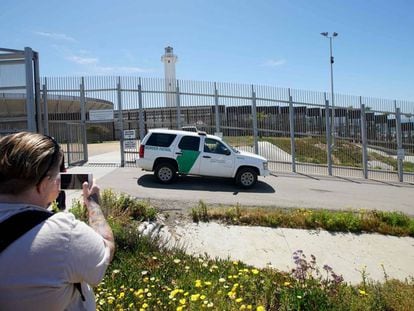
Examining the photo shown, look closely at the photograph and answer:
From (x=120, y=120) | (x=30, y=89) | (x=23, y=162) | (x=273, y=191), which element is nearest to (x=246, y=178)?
(x=273, y=191)

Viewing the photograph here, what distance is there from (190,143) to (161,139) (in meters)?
1.02

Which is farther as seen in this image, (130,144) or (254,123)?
(254,123)

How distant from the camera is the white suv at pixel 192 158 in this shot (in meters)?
14.1

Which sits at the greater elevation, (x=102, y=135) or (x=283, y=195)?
(x=102, y=135)

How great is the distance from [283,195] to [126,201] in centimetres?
612

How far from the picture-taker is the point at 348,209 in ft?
37.3

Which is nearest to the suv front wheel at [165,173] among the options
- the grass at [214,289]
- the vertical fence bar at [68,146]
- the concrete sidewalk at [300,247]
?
the concrete sidewalk at [300,247]

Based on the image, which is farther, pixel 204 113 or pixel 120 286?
pixel 204 113

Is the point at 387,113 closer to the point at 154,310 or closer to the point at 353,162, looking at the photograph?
the point at 353,162

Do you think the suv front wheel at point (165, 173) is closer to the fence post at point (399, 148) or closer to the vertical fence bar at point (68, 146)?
the vertical fence bar at point (68, 146)

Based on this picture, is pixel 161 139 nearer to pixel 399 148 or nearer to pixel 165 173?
pixel 165 173

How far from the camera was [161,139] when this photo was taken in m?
14.2

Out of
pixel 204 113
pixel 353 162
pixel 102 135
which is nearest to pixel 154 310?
pixel 204 113

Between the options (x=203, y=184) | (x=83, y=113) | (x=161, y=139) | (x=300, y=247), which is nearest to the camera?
(x=300, y=247)
